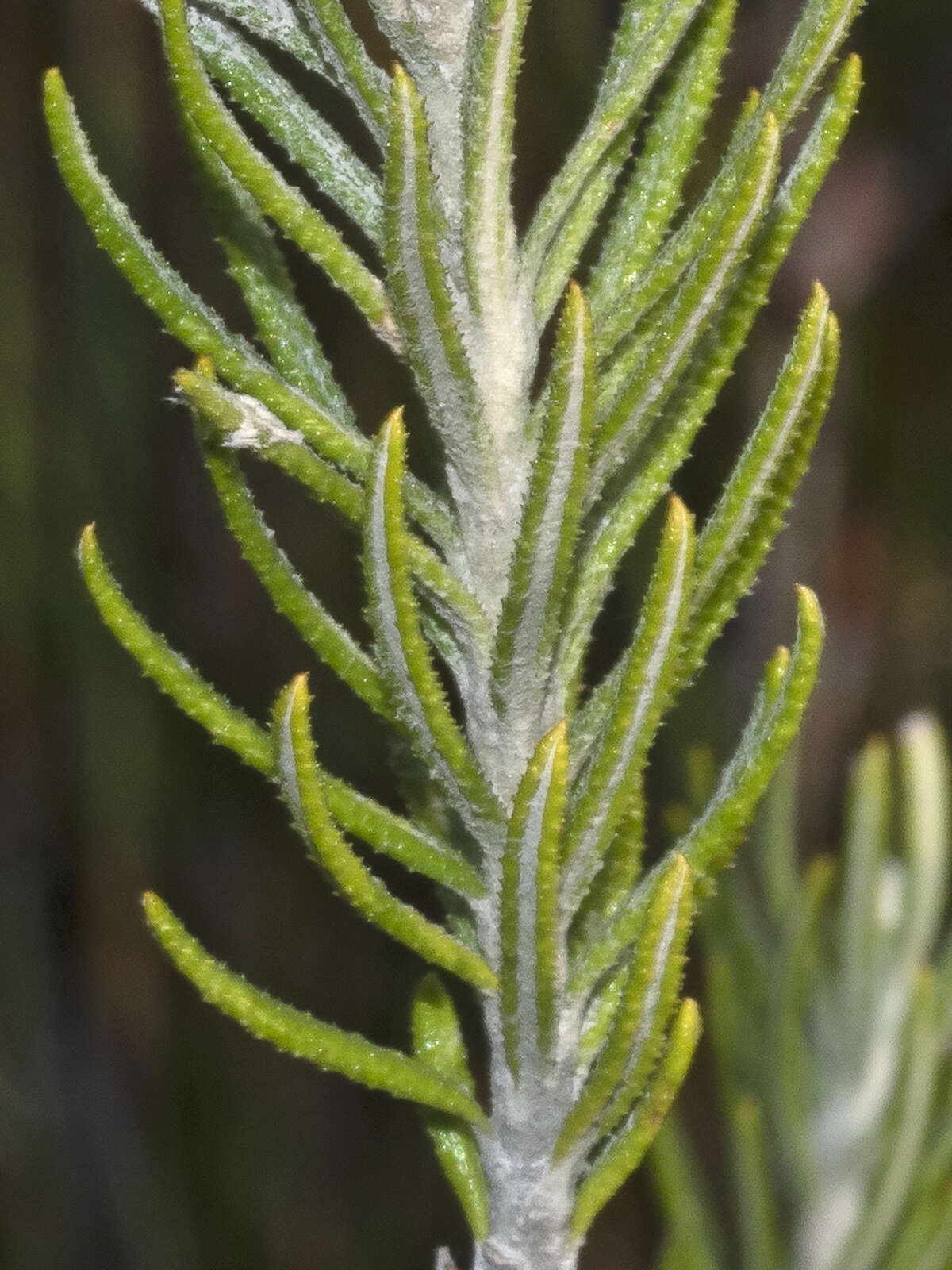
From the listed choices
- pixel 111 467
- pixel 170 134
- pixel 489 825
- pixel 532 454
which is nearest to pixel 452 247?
pixel 532 454

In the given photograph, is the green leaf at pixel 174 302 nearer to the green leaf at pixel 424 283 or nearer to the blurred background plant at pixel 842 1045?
the green leaf at pixel 424 283

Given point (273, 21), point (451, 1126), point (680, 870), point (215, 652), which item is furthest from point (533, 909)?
point (215, 652)

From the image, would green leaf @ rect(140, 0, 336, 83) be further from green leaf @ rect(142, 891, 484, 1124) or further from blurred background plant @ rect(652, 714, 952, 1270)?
blurred background plant @ rect(652, 714, 952, 1270)

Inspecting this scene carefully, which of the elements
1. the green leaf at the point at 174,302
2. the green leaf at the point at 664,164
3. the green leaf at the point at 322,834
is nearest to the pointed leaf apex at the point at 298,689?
the green leaf at the point at 322,834

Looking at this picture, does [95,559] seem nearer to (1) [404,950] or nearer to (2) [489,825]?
(2) [489,825]

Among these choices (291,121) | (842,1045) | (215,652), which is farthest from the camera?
(215,652)

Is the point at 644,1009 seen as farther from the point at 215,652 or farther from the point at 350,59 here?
the point at 215,652
